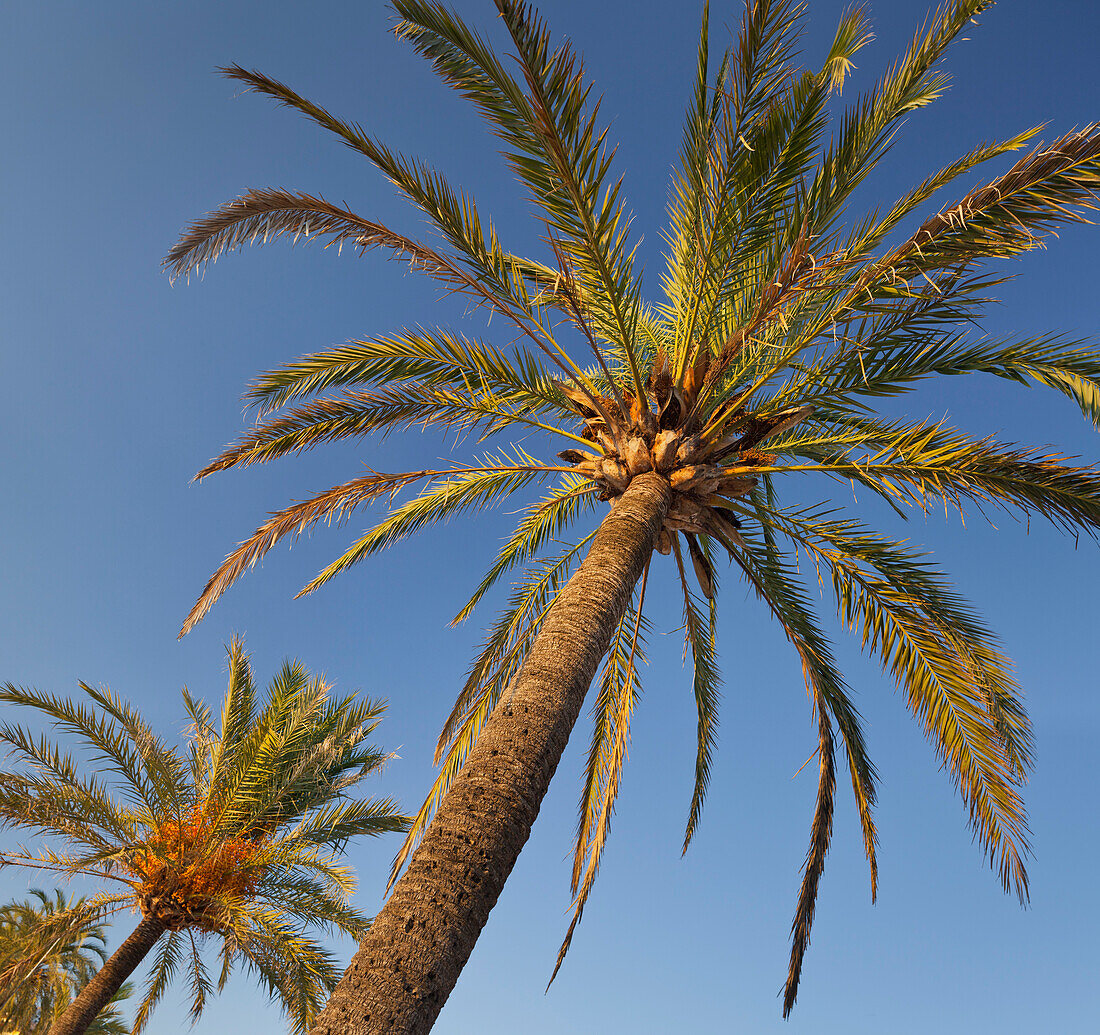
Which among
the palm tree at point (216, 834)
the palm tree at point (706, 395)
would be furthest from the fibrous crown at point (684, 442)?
the palm tree at point (216, 834)

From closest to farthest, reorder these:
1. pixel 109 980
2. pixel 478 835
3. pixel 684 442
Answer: pixel 478 835
pixel 684 442
pixel 109 980

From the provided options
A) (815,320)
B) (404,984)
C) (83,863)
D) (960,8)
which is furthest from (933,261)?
(83,863)

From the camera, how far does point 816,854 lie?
24.8ft

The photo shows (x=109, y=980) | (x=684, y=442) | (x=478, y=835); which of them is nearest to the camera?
(x=478, y=835)

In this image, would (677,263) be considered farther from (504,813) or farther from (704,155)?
(504,813)

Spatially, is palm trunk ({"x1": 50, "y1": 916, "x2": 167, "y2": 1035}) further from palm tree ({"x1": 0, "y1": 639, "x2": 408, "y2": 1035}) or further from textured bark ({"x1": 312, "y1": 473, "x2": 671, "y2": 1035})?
textured bark ({"x1": 312, "y1": 473, "x2": 671, "y2": 1035})

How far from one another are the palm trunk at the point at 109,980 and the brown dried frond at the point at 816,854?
26.5 ft

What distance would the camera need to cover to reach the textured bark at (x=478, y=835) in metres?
3.09

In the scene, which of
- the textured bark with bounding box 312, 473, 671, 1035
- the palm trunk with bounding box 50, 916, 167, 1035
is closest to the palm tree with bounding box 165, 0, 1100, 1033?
the textured bark with bounding box 312, 473, 671, 1035

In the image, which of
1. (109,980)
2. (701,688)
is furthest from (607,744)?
(109,980)

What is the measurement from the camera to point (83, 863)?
9703 millimetres

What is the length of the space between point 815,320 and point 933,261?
1.10m

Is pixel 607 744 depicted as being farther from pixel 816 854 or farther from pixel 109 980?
pixel 109 980

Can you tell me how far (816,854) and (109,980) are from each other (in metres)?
8.91
